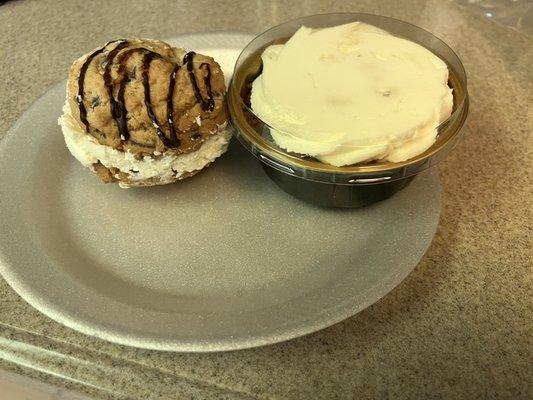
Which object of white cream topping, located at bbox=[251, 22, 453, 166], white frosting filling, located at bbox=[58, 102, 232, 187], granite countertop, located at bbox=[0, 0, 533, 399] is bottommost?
granite countertop, located at bbox=[0, 0, 533, 399]

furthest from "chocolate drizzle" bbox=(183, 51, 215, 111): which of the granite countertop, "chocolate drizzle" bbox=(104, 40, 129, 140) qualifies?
the granite countertop

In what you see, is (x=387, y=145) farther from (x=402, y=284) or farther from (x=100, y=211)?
(x=100, y=211)

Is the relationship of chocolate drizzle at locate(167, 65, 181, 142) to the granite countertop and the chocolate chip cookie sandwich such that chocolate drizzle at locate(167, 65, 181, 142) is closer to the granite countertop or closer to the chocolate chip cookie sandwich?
the chocolate chip cookie sandwich

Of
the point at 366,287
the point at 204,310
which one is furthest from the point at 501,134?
the point at 204,310

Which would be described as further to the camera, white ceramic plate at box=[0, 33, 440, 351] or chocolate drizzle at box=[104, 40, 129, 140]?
chocolate drizzle at box=[104, 40, 129, 140]

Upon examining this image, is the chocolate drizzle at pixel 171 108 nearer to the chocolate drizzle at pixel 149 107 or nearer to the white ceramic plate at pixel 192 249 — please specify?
the chocolate drizzle at pixel 149 107

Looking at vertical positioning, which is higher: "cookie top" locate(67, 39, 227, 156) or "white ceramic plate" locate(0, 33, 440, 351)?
"cookie top" locate(67, 39, 227, 156)
